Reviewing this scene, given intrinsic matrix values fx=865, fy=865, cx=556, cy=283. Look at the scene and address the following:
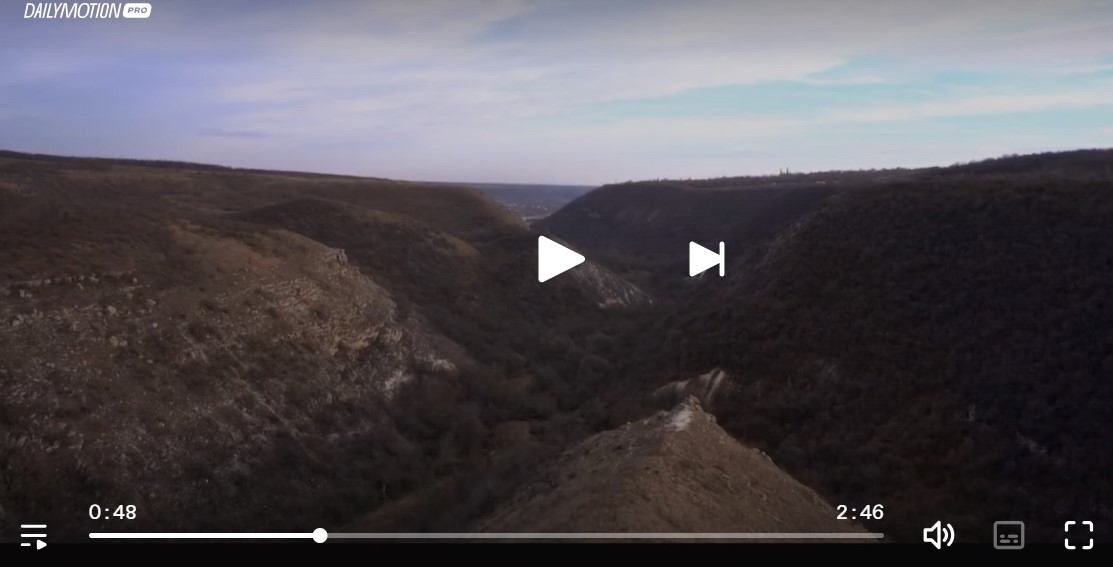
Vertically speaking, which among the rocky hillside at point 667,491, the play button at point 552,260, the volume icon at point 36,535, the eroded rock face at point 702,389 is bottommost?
the eroded rock face at point 702,389

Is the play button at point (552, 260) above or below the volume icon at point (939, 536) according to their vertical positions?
above

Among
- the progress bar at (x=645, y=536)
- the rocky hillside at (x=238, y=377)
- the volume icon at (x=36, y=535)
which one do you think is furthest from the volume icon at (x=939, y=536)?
the volume icon at (x=36, y=535)

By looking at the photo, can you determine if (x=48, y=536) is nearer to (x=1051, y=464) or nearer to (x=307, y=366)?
(x=307, y=366)

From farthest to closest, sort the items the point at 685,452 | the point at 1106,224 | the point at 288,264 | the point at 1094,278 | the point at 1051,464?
the point at 288,264 < the point at 1106,224 < the point at 1094,278 < the point at 1051,464 < the point at 685,452

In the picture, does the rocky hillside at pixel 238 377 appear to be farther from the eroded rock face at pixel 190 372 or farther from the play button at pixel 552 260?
the play button at pixel 552 260

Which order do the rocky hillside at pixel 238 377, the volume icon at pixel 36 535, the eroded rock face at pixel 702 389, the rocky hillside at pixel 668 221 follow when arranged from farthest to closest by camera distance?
the rocky hillside at pixel 668 221, the eroded rock face at pixel 702 389, the rocky hillside at pixel 238 377, the volume icon at pixel 36 535

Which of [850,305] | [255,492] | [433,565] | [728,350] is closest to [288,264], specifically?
[255,492]
